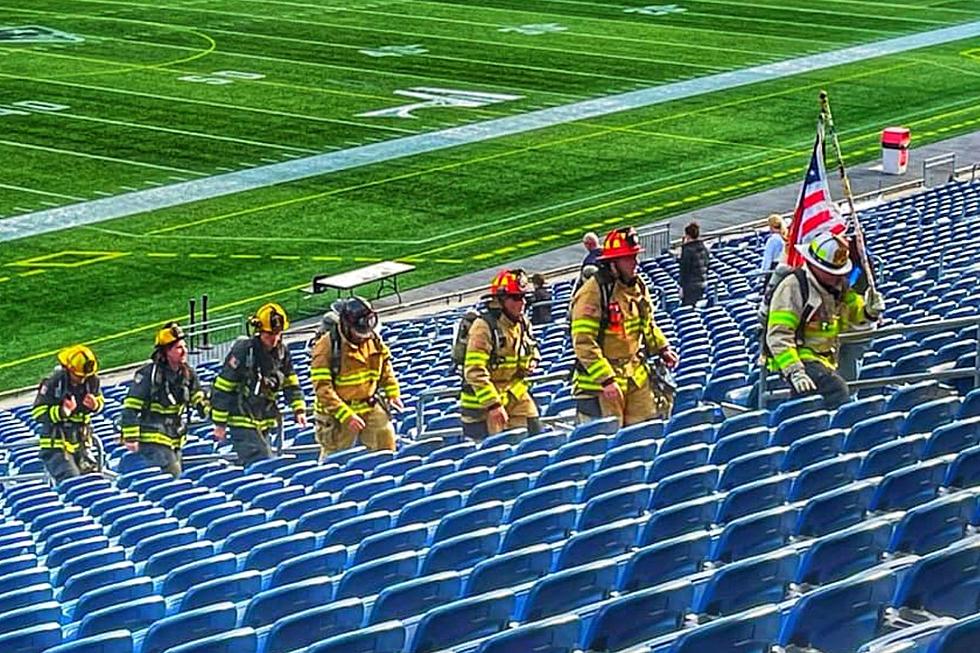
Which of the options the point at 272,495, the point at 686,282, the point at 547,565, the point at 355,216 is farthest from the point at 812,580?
the point at 355,216

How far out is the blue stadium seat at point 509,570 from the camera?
809cm

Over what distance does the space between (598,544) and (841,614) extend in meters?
1.78

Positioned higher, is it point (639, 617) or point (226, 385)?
point (639, 617)

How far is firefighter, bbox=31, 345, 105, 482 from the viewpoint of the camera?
550 inches

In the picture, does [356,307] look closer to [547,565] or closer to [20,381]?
[547,565]

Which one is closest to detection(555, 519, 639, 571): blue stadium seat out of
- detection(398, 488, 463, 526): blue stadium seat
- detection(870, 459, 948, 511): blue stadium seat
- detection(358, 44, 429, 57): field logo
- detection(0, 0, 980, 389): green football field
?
detection(870, 459, 948, 511): blue stadium seat

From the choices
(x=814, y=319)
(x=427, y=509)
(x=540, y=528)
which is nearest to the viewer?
(x=540, y=528)

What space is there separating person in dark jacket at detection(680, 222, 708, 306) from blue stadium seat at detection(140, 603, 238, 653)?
47.0 feet

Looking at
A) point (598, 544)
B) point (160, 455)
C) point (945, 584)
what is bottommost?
point (160, 455)

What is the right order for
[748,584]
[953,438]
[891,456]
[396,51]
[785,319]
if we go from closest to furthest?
[748,584] → [891,456] → [953,438] → [785,319] → [396,51]

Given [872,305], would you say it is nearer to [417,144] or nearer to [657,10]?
[417,144]

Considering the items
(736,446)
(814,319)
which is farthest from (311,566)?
(814,319)

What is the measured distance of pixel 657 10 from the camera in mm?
53000

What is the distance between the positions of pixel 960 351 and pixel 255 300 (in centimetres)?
1523
